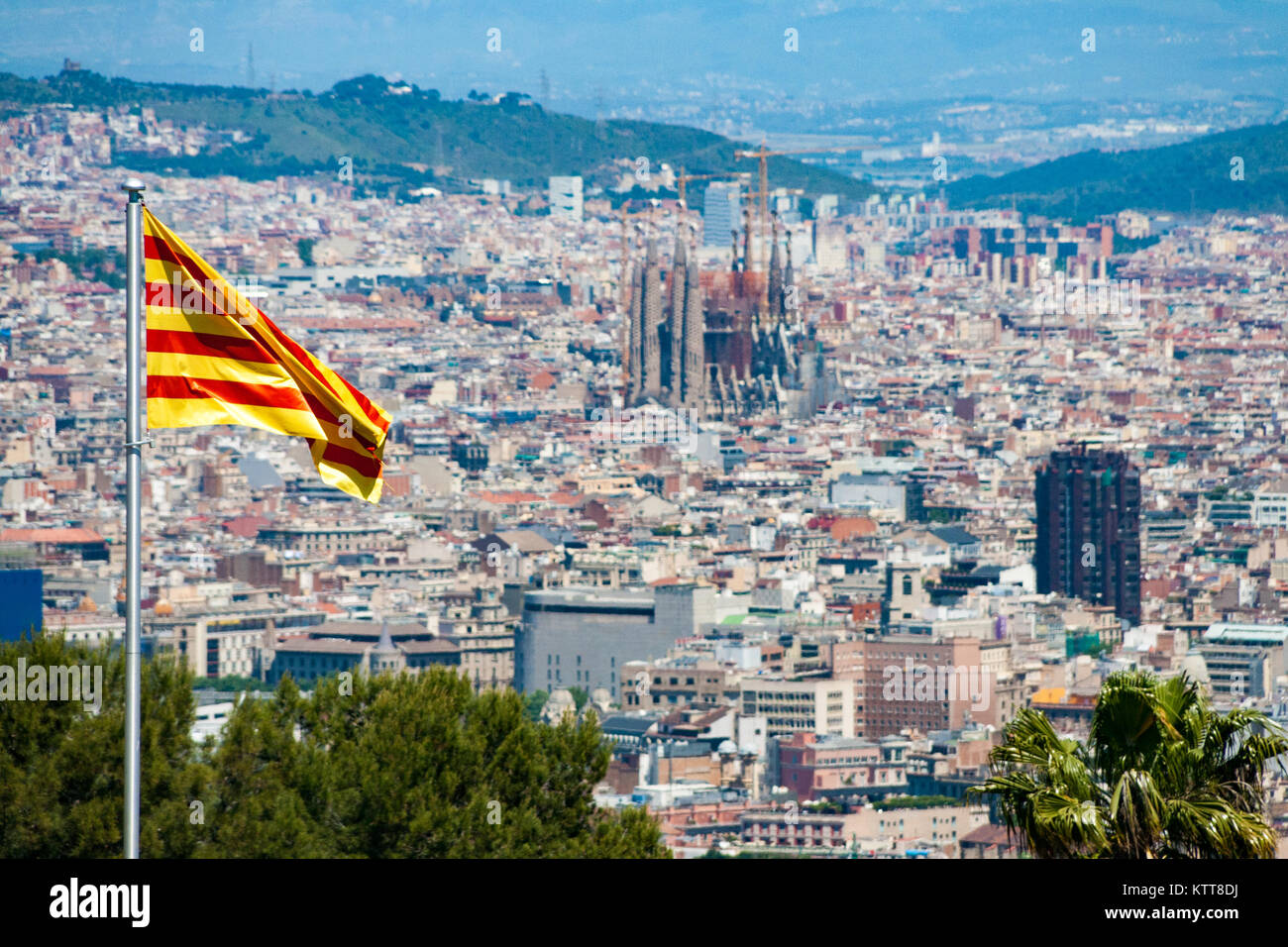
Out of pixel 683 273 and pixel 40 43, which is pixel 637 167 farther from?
pixel 683 273

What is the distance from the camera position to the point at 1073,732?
29.0 m

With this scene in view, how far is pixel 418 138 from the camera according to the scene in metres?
110

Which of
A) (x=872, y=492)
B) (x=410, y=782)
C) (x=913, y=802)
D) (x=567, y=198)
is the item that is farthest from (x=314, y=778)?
(x=567, y=198)

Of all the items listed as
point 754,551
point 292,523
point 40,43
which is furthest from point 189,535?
point 40,43

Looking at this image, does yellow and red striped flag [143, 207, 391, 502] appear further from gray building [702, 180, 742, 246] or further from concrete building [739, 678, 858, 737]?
gray building [702, 180, 742, 246]

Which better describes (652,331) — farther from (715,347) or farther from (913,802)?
(913,802)

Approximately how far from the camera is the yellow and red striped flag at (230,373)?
5.00 m

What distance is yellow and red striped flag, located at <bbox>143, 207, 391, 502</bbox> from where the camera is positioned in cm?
500

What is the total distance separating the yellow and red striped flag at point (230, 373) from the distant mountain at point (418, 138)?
3707 inches

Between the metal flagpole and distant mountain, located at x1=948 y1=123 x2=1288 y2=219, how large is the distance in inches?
3414

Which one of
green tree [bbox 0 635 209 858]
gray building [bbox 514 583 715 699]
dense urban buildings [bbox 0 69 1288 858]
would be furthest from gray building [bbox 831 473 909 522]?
green tree [bbox 0 635 209 858]

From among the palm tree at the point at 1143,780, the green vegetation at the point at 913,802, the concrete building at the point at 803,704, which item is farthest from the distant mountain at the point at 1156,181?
the palm tree at the point at 1143,780

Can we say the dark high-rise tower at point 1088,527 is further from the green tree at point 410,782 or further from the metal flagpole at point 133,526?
the metal flagpole at point 133,526
